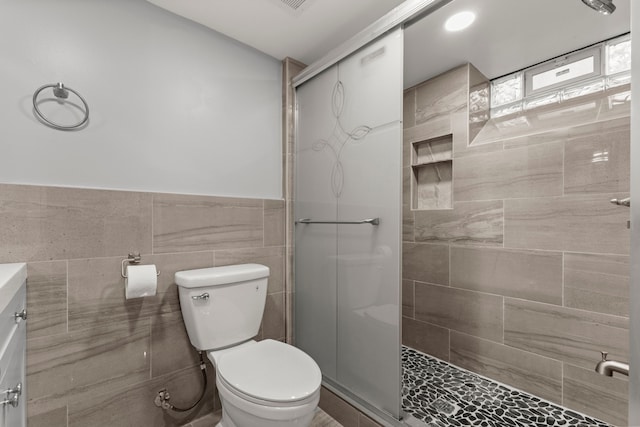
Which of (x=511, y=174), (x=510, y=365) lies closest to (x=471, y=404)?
(x=510, y=365)

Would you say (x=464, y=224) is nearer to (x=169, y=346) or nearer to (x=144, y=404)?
(x=169, y=346)

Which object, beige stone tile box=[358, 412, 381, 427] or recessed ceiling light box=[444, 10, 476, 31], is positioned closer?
beige stone tile box=[358, 412, 381, 427]

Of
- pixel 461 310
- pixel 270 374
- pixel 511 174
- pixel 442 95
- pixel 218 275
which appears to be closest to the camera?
pixel 270 374

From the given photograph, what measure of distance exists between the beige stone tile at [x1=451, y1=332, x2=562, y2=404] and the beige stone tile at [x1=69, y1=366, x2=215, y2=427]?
5.50 feet

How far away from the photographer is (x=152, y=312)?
157 cm

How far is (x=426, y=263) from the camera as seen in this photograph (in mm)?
2377

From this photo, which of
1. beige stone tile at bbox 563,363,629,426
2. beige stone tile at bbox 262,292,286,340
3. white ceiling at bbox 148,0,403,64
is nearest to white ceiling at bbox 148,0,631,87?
white ceiling at bbox 148,0,403,64

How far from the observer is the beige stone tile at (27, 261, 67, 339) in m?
1.27

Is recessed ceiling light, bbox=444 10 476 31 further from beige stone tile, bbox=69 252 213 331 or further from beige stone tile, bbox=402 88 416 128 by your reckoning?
beige stone tile, bbox=69 252 213 331

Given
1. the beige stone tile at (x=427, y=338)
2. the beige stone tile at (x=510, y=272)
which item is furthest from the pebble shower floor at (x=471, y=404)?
the beige stone tile at (x=510, y=272)

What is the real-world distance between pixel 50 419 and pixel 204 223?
105 cm

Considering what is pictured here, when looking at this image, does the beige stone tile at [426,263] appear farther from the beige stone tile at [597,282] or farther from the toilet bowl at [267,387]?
the toilet bowl at [267,387]

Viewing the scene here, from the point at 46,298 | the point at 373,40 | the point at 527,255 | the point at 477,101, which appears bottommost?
the point at 46,298

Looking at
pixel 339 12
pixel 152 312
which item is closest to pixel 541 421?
pixel 152 312
